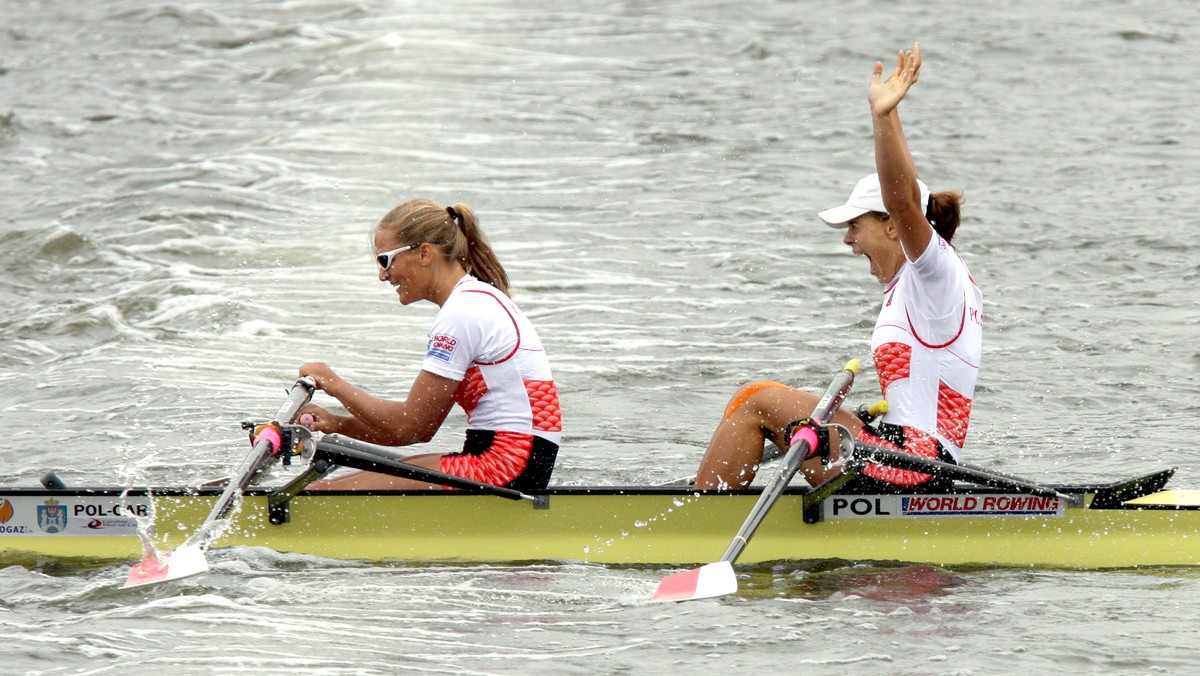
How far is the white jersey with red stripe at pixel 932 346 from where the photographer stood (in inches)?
221

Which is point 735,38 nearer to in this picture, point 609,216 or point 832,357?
point 609,216

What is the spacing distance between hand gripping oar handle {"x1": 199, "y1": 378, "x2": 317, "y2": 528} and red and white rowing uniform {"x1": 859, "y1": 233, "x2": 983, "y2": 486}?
228 centimetres

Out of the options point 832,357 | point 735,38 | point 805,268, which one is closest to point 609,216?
point 805,268

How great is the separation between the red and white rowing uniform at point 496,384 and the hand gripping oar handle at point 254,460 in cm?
56

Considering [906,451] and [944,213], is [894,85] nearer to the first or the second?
[944,213]

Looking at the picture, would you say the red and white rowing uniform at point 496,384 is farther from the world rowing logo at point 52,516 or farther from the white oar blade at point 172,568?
the world rowing logo at point 52,516

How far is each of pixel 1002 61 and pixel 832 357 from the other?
35.1 ft

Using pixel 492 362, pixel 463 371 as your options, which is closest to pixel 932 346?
pixel 492 362

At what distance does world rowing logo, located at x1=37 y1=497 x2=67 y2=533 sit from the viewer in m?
6.41

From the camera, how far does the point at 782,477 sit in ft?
18.9

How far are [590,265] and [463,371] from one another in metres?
7.03

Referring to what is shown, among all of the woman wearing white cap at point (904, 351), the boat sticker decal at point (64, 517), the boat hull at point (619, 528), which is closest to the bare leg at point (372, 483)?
the boat hull at point (619, 528)

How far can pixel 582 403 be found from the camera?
9820 millimetres

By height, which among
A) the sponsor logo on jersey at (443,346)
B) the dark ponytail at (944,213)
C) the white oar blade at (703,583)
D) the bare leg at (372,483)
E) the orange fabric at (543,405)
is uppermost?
the dark ponytail at (944,213)
